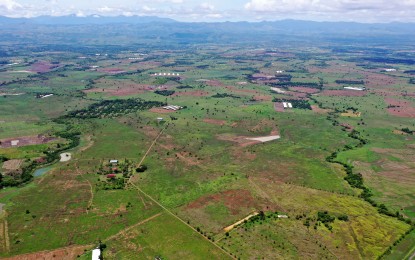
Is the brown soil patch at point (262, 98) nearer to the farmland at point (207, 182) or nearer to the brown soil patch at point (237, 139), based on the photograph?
the farmland at point (207, 182)

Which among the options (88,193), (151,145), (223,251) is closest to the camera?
(223,251)

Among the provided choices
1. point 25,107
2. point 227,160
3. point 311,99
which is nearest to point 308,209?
point 227,160

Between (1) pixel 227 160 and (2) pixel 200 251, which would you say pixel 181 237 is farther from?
(1) pixel 227 160

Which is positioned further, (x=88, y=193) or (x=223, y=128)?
(x=223, y=128)

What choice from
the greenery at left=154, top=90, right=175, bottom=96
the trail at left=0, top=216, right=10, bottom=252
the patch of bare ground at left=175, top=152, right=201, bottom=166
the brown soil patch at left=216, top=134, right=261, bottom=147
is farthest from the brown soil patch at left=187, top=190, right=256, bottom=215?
the greenery at left=154, top=90, right=175, bottom=96

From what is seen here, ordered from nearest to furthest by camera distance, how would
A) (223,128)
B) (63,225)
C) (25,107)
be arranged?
(63,225) → (223,128) → (25,107)

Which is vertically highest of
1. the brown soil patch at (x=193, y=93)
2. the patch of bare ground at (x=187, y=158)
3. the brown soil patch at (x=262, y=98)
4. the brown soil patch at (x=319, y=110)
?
the brown soil patch at (x=319, y=110)

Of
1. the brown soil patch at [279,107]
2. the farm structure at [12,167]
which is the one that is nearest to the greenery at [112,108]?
the farm structure at [12,167]
